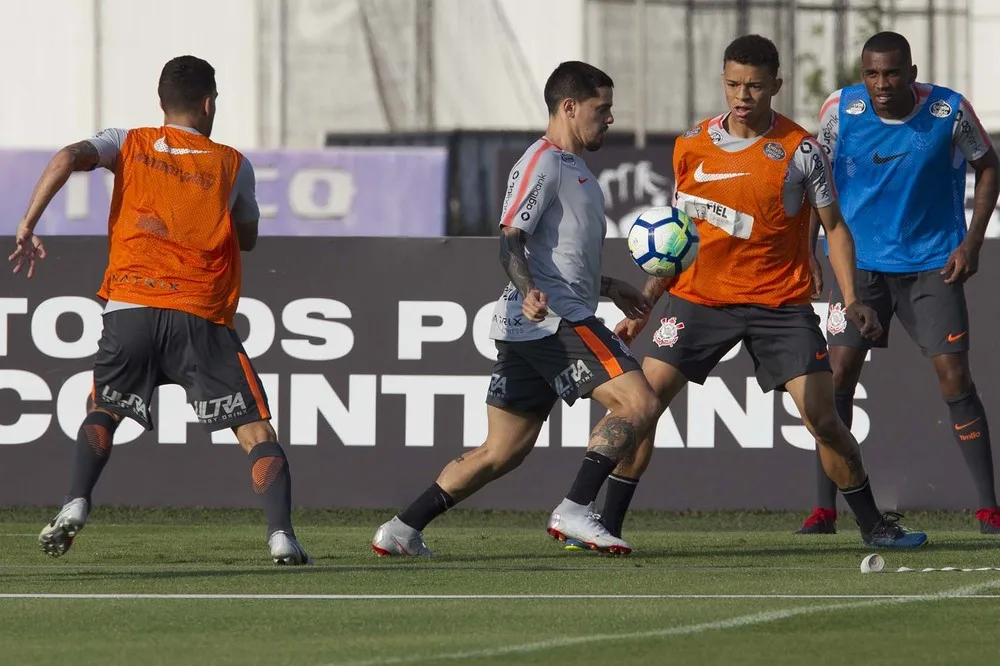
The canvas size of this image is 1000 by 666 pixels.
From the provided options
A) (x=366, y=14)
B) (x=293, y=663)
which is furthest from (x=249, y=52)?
(x=293, y=663)

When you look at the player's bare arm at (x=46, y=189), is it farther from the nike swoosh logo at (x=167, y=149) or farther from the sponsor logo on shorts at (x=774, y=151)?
the sponsor logo on shorts at (x=774, y=151)

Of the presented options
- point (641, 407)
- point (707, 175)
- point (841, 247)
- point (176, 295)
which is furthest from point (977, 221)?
point (176, 295)

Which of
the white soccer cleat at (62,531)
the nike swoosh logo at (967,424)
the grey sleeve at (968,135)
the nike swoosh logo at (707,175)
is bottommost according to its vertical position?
the white soccer cleat at (62,531)

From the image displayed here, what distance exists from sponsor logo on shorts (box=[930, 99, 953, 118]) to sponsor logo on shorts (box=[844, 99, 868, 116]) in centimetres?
32

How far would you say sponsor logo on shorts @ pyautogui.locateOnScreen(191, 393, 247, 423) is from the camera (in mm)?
7902

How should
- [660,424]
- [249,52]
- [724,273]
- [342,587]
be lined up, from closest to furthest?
1. [342,587]
2. [724,273]
3. [660,424]
4. [249,52]

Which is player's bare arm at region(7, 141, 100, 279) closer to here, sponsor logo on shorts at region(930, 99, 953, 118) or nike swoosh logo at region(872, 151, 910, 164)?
nike swoosh logo at region(872, 151, 910, 164)

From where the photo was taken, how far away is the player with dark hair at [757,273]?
865 centimetres

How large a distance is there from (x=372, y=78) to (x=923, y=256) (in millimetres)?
19119

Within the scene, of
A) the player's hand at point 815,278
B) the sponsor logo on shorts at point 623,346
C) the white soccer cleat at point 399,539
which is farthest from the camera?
the player's hand at point 815,278

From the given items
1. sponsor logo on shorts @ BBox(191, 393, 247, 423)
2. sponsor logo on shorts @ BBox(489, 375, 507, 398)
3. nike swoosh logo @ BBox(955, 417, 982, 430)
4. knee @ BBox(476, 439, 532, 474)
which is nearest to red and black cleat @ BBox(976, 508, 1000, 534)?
nike swoosh logo @ BBox(955, 417, 982, 430)

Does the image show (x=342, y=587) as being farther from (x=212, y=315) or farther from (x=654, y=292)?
(x=654, y=292)

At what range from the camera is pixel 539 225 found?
323 inches

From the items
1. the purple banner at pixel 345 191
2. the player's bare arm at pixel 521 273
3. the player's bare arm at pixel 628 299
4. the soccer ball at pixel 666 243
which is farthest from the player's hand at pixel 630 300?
the purple banner at pixel 345 191
